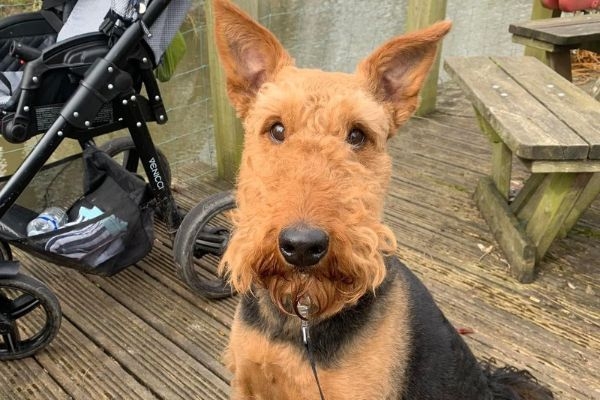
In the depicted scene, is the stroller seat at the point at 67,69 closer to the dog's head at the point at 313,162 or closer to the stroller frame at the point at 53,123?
the stroller frame at the point at 53,123

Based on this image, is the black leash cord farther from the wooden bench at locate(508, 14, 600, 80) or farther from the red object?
the red object

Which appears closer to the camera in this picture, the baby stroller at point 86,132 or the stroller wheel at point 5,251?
the baby stroller at point 86,132

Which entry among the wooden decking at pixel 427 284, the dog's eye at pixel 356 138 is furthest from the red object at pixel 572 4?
the dog's eye at pixel 356 138

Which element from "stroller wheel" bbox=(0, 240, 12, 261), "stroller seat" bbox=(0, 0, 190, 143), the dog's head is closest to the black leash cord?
the dog's head

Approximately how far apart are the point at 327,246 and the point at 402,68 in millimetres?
768

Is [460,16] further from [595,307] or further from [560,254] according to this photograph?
[595,307]

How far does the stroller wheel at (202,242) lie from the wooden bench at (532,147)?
1.34 metres

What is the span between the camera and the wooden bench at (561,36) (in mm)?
3283

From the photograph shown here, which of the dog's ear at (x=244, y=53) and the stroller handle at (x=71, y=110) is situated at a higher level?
the dog's ear at (x=244, y=53)

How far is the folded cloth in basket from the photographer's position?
2125mm

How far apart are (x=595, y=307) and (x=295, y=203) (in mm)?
2021

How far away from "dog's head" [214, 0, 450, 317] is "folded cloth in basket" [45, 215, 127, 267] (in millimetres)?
937

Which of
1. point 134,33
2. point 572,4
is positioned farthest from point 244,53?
point 572,4

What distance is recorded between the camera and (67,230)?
214 centimetres
